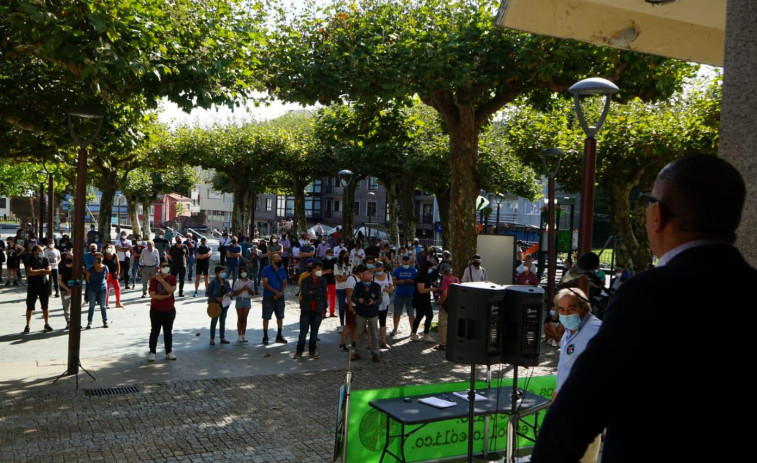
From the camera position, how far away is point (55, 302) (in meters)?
16.8

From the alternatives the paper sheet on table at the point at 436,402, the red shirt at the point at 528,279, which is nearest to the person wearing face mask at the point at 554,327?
the red shirt at the point at 528,279

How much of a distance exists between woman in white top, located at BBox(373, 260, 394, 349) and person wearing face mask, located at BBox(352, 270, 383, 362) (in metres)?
0.84

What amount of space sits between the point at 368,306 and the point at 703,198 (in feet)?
33.4

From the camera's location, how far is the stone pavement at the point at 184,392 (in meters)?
6.93

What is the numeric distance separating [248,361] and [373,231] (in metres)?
40.6

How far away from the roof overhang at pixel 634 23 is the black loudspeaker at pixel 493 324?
2.16 m

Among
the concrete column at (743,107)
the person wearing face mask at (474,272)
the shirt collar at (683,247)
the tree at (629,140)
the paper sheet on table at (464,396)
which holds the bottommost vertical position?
the paper sheet on table at (464,396)

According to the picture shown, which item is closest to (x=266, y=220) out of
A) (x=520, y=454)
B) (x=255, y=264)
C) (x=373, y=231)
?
(x=373, y=231)

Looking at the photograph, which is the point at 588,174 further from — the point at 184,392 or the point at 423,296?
the point at 423,296

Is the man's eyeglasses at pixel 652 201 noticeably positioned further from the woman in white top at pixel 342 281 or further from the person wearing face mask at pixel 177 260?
the person wearing face mask at pixel 177 260

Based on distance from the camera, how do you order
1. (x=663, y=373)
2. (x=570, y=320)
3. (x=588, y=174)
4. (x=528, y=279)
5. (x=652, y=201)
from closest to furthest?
(x=663, y=373) < (x=652, y=201) < (x=570, y=320) < (x=588, y=174) < (x=528, y=279)

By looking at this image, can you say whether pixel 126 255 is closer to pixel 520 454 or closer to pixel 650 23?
pixel 520 454

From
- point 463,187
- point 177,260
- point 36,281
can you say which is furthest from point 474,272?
point 177,260

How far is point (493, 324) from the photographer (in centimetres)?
542
